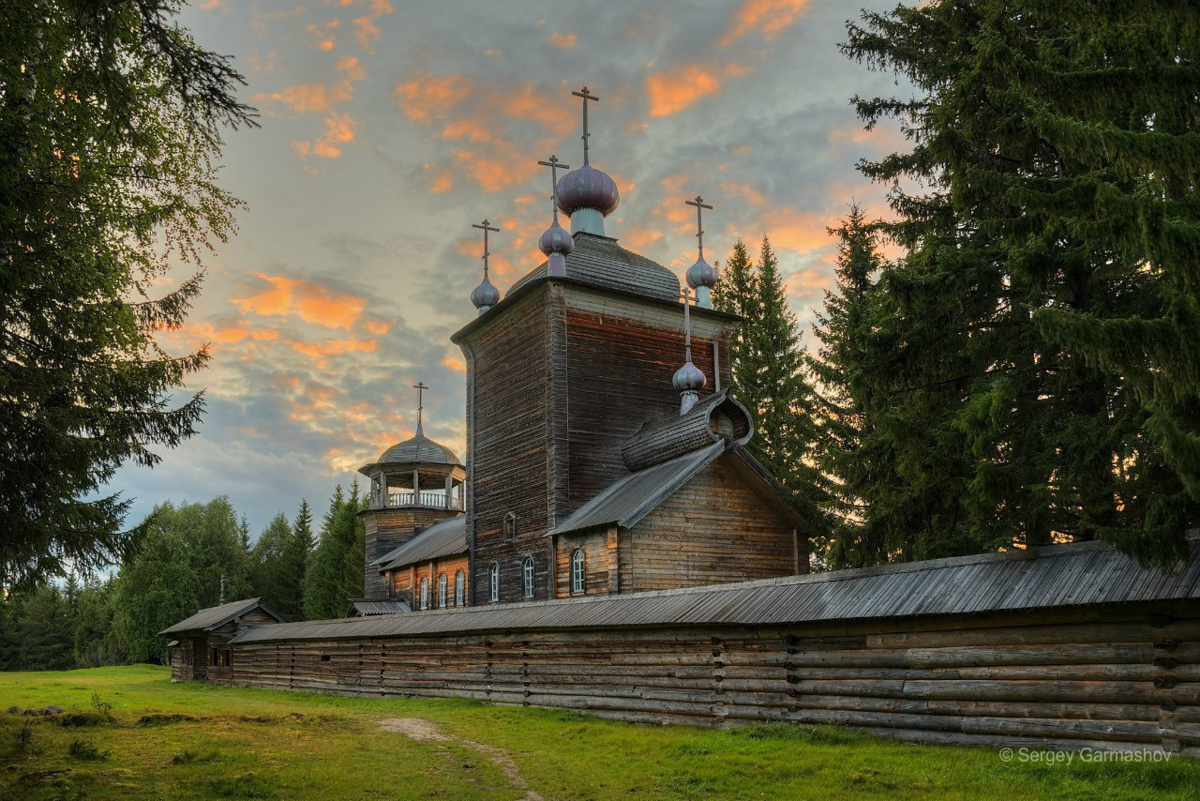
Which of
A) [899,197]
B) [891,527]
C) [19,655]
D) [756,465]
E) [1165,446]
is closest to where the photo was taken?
[1165,446]

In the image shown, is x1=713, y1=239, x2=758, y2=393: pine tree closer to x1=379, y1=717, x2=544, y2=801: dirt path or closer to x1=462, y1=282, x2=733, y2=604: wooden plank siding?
x1=462, y1=282, x2=733, y2=604: wooden plank siding

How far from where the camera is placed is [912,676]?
1251 centimetres

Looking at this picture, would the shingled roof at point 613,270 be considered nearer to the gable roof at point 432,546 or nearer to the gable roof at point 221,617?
the gable roof at point 432,546

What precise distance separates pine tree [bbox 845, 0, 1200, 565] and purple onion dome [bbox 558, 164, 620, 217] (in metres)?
14.5

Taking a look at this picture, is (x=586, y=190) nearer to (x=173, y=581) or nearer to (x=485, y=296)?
(x=485, y=296)

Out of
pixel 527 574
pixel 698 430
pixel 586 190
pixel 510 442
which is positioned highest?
Result: pixel 586 190

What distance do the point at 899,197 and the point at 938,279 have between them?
14.7ft

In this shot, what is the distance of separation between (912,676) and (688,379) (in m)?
17.2

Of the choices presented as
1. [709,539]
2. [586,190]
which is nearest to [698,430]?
[709,539]

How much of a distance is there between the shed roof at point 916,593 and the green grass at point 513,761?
1684 millimetres

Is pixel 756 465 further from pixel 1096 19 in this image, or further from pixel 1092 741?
pixel 1096 19

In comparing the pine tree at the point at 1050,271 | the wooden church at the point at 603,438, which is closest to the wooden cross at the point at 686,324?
the wooden church at the point at 603,438

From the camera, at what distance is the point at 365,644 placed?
1041 inches

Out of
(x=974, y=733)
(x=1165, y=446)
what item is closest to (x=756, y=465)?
(x=974, y=733)
